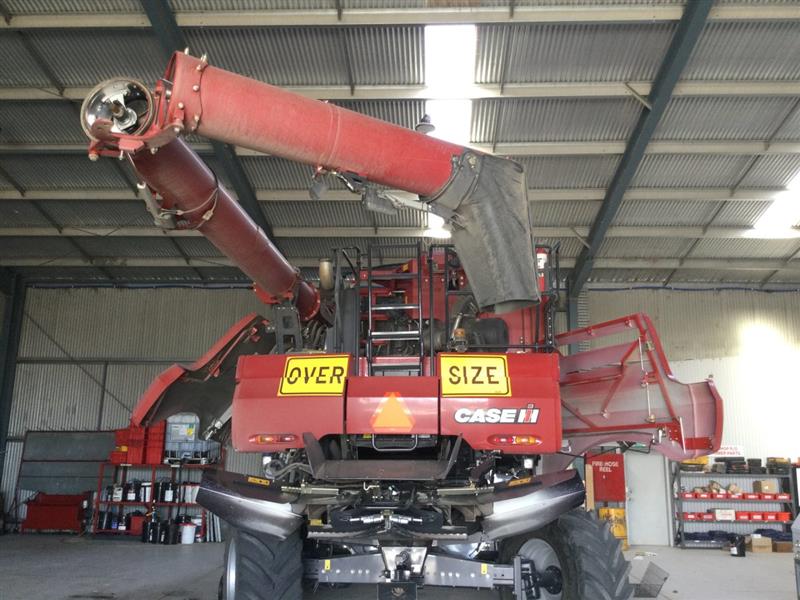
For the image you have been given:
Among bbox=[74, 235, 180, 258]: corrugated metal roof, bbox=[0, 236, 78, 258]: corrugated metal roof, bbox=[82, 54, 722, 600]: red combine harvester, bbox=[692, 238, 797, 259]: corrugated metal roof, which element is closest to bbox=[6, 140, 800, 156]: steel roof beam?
bbox=[692, 238, 797, 259]: corrugated metal roof

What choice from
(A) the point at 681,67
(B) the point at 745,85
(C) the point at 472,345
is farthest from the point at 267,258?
(B) the point at 745,85

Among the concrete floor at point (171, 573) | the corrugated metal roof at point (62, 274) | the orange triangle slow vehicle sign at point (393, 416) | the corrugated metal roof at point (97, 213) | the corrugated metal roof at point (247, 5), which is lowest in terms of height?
the concrete floor at point (171, 573)

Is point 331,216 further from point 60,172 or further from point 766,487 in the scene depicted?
point 766,487

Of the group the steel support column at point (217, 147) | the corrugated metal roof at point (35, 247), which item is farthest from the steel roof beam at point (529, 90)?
the corrugated metal roof at point (35, 247)

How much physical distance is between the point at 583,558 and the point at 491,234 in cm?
271

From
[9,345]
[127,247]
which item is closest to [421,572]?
[127,247]

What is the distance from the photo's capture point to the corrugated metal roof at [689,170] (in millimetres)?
13195

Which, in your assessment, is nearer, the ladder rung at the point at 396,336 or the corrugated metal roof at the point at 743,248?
the ladder rung at the point at 396,336

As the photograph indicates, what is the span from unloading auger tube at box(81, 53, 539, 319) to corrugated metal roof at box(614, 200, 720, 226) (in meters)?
10.5

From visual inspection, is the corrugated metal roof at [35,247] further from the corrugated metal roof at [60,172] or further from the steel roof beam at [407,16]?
the steel roof beam at [407,16]

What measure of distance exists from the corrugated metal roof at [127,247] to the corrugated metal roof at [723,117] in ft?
36.9

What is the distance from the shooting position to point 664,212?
1477 centimetres

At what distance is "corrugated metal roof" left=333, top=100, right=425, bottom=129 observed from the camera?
12.0 m

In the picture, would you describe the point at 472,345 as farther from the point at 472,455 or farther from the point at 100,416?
the point at 100,416
